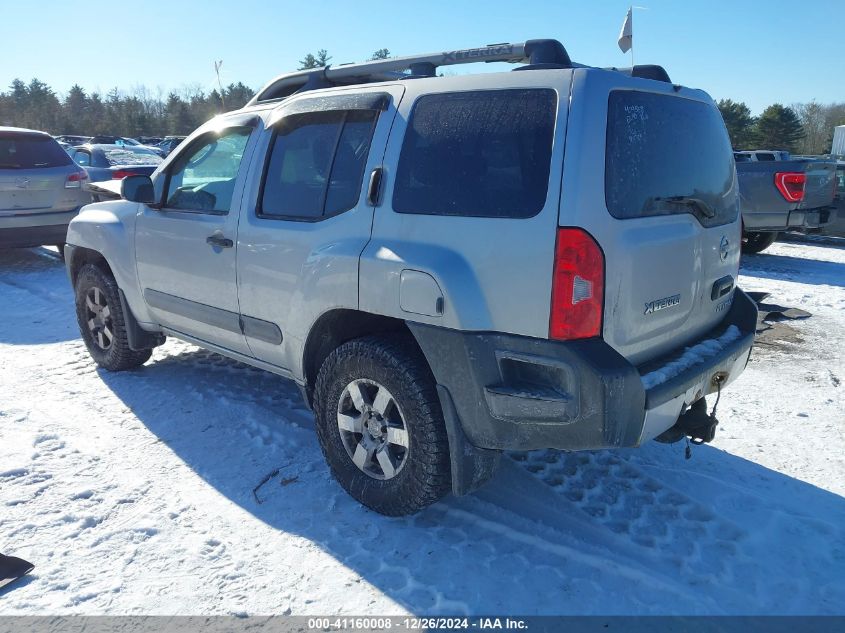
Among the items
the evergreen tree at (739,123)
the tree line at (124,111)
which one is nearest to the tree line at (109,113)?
the tree line at (124,111)

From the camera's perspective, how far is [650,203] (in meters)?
2.69

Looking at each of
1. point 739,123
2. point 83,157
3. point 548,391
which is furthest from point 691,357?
point 739,123

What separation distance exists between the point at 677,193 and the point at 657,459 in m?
1.61

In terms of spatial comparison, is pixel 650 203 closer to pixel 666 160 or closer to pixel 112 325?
pixel 666 160

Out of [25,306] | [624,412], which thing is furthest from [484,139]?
[25,306]

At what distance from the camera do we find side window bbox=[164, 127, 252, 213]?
12.6 feet

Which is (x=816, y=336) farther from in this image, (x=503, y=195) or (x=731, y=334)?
(x=503, y=195)

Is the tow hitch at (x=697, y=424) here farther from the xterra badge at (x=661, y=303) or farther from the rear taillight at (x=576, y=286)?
the rear taillight at (x=576, y=286)

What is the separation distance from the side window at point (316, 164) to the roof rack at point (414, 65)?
1.41ft

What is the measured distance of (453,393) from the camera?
2.71 metres

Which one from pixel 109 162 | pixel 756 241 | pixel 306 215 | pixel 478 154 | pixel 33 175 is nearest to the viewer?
pixel 478 154

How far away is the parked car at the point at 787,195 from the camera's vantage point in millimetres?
9820

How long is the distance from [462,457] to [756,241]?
988 cm

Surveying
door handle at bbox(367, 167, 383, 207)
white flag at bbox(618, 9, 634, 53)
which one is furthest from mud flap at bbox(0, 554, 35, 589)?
white flag at bbox(618, 9, 634, 53)
